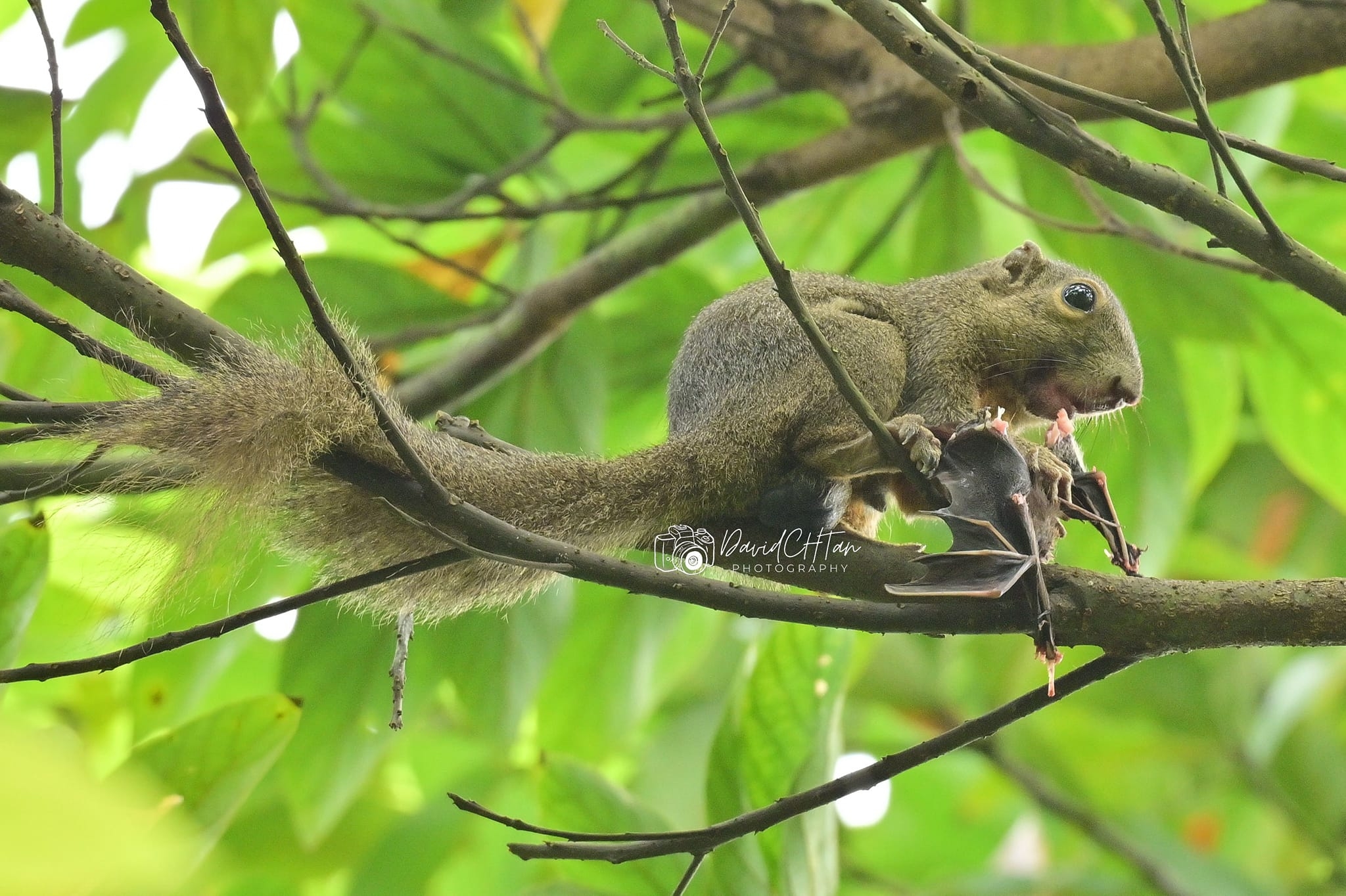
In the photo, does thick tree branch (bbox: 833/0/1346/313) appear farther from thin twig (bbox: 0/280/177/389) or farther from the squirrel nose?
thin twig (bbox: 0/280/177/389)

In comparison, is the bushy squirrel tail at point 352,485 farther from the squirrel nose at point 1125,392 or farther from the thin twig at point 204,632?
the squirrel nose at point 1125,392

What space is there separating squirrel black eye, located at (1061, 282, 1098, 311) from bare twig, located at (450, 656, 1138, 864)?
1.67 meters

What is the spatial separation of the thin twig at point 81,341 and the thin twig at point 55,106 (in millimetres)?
163

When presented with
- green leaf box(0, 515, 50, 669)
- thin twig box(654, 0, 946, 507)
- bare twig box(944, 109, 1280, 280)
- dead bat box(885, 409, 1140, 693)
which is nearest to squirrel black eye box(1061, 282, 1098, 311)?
bare twig box(944, 109, 1280, 280)

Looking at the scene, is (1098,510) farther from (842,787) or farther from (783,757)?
(783,757)

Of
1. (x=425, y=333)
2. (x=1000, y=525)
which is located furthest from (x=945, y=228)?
(x=1000, y=525)

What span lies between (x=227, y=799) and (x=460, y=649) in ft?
4.72

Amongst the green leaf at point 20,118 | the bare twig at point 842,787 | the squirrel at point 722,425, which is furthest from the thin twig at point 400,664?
the green leaf at point 20,118

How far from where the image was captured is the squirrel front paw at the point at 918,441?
2.52 m

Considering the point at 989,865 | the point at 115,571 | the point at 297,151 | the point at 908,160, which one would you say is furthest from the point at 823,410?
the point at 989,865

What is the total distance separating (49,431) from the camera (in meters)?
2.13

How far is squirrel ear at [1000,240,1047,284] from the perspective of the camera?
3707 millimetres

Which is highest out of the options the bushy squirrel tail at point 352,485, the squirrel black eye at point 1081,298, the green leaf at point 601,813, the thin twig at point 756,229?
the squirrel black eye at point 1081,298

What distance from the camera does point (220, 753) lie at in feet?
8.51
